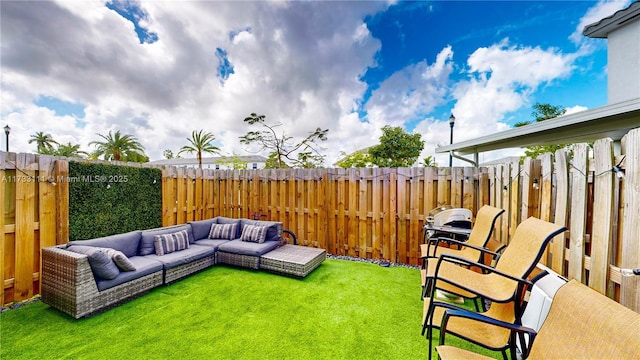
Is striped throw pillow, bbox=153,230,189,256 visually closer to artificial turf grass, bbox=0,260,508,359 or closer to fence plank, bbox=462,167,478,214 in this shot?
artificial turf grass, bbox=0,260,508,359

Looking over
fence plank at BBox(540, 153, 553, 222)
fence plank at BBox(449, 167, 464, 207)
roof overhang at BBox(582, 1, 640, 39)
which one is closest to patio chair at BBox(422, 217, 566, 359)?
fence plank at BBox(540, 153, 553, 222)

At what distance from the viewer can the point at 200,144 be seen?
17.7m

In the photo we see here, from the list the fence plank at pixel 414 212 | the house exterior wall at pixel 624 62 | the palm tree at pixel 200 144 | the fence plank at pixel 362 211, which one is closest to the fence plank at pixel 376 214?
the fence plank at pixel 362 211

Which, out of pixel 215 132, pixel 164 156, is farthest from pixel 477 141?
pixel 164 156

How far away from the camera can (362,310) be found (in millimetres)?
2924

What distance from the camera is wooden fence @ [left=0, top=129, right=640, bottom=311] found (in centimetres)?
152

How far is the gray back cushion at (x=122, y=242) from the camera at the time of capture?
3.35 metres

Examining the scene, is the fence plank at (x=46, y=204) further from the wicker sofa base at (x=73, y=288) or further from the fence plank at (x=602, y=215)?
the fence plank at (x=602, y=215)

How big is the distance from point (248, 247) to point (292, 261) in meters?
0.99

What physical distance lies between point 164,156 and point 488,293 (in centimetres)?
3656

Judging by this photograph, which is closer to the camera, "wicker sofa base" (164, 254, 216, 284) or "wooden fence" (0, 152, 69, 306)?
"wooden fence" (0, 152, 69, 306)

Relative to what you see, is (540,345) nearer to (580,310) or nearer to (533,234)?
(580,310)

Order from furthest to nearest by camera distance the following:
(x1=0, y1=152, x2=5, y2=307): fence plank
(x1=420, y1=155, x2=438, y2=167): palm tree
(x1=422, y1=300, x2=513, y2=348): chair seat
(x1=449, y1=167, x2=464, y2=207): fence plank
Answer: (x1=420, y1=155, x2=438, y2=167): palm tree, (x1=449, y1=167, x2=464, y2=207): fence plank, (x1=0, y1=152, x2=5, y2=307): fence plank, (x1=422, y1=300, x2=513, y2=348): chair seat

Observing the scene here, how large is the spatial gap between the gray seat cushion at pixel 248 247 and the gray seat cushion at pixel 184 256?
28 cm
